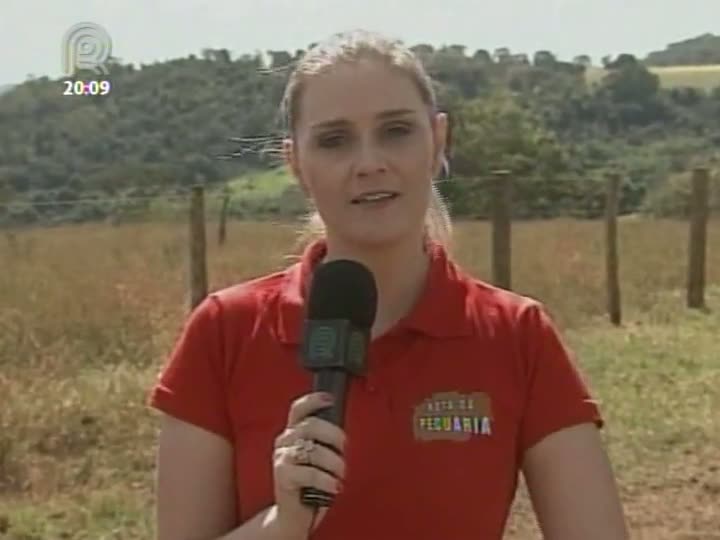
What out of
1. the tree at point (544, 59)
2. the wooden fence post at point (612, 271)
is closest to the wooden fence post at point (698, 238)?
the wooden fence post at point (612, 271)

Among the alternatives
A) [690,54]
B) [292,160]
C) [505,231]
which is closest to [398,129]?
[292,160]

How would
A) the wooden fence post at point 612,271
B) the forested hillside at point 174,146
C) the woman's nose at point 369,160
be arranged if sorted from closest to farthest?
the woman's nose at point 369,160 < the wooden fence post at point 612,271 < the forested hillside at point 174,146

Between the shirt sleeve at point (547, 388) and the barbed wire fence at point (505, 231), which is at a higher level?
the shirt sleeve at point (547, 388)

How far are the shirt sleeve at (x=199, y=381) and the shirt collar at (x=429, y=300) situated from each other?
10 cm

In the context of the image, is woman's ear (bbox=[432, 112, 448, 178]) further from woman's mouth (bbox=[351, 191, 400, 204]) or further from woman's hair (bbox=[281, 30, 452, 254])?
woman's mouth (bbox=[351, 191, 400, 204])

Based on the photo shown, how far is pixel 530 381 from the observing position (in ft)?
6.81

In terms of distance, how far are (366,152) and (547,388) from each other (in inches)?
16.3

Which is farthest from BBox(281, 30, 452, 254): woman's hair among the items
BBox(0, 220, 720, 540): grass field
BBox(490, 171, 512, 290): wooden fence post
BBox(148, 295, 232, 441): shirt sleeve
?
BBox(490, 171, 512, 290): wooden fence post

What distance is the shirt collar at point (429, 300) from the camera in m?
2.08

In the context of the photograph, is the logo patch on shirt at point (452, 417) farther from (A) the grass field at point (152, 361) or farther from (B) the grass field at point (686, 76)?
(B) the grass field at point (686, 76)

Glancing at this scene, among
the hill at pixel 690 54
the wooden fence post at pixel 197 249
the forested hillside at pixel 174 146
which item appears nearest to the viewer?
the wooden fence post at pixel 197 249

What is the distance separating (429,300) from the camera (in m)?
2.11

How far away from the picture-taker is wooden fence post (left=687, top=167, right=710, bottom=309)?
13.2 m

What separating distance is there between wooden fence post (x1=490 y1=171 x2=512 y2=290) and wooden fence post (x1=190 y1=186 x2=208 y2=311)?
2211 mm
